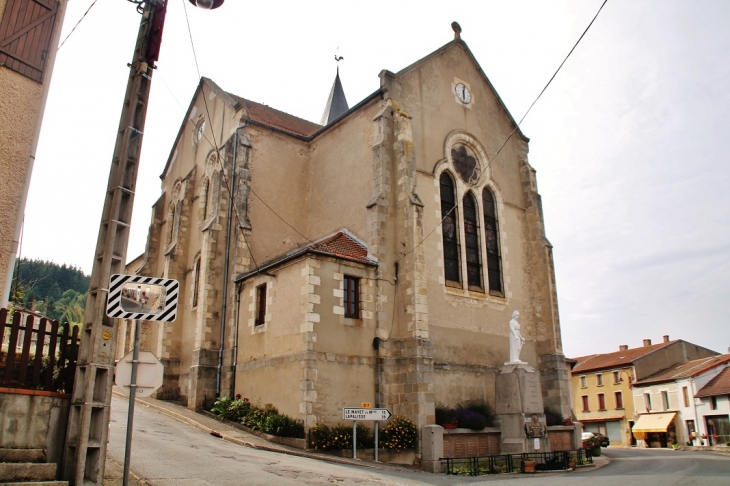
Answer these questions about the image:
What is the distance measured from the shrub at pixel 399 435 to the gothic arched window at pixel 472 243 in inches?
237

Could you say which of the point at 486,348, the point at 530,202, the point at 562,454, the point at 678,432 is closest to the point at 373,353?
the point at 486,348

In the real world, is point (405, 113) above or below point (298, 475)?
above

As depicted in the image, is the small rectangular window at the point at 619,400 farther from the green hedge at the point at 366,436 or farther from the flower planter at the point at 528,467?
the green hedge at the point at 366,436

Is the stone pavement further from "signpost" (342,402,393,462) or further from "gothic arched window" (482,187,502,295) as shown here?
"gothic arched window" (482,187,502,295)

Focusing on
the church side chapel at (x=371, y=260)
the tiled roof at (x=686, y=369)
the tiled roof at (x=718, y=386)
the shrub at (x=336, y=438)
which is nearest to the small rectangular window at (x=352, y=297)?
the church side chapel at (x=371, y=260)

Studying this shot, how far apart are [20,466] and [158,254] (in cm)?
2064

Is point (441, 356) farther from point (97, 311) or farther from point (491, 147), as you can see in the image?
point (97, 311)

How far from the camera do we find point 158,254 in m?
27.4

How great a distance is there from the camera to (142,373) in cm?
797

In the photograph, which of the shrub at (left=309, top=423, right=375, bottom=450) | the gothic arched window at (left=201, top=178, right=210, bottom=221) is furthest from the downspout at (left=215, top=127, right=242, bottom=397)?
the shrub at (left=309, top=423, right=375, bottom=450)

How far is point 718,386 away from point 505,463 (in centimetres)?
2745

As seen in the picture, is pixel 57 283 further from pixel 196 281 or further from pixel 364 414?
pixel 364 414

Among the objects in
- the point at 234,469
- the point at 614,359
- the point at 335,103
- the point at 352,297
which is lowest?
the point at 234,469

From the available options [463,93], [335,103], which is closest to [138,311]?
[463,93]
